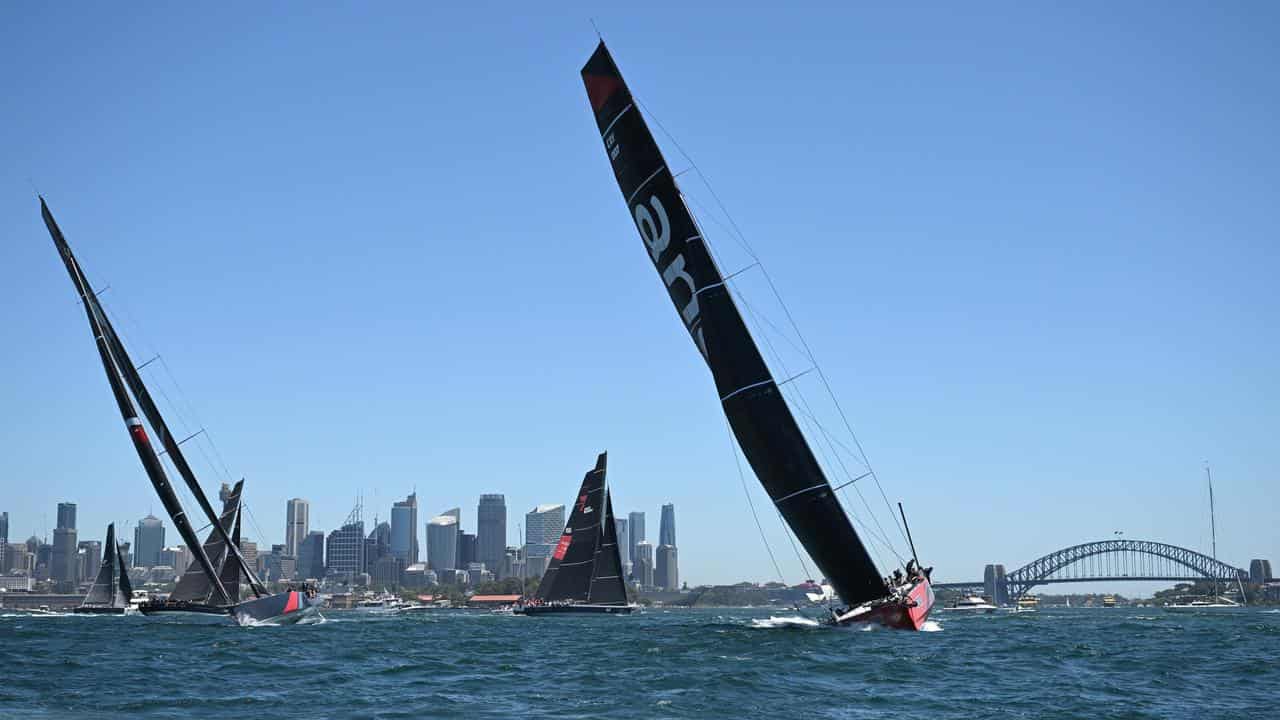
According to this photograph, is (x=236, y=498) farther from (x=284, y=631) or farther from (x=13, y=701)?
(x=13, y=701)

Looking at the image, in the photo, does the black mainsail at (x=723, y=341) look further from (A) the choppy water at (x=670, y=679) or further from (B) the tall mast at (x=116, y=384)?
(B) the tall mast at (x=116, y=384)

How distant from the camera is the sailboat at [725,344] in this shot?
3044 centimetres

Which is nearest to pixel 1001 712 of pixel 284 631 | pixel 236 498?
pixel 284 631

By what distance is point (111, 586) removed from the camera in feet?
319

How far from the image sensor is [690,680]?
2139 cm

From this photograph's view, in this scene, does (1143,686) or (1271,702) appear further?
(1143,686)

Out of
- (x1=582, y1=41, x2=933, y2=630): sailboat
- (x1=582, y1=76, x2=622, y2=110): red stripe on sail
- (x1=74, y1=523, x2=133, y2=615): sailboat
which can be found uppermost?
(x1=582, y1=76, x2=622, y2=110): red stripe on sail

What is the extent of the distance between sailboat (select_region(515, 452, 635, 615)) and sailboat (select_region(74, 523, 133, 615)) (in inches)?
1545

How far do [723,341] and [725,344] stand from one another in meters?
0.10

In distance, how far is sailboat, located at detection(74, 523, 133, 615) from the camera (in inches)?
3780

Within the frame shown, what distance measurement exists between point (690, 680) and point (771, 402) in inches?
413

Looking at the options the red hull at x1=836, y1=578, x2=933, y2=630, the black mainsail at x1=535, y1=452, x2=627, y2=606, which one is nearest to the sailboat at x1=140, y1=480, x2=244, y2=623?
the black mainsail at x1=535, y1=452, x2=627, y2=606

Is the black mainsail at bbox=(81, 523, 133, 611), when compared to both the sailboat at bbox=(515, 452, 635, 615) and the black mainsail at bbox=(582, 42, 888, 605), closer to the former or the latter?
the sailboat at bbox=(515, 452, 635, 615)

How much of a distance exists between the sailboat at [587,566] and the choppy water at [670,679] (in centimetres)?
3965
